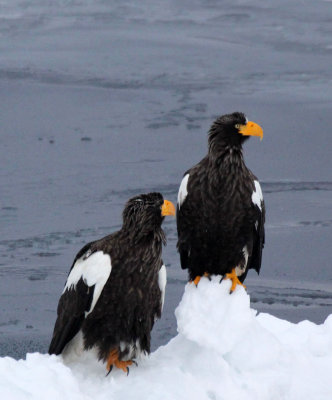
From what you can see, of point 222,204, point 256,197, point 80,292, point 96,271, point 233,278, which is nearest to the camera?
point 96,271

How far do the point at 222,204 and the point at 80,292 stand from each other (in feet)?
3.41

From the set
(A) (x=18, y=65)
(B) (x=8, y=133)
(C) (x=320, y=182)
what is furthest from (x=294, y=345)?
(A) (x=18, y=65)

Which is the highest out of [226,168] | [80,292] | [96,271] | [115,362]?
[226,168]

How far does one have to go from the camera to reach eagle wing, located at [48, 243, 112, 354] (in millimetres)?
5555

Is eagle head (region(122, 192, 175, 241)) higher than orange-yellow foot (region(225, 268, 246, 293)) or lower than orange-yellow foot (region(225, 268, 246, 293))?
higher

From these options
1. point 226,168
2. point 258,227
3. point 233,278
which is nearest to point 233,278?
point 233,278

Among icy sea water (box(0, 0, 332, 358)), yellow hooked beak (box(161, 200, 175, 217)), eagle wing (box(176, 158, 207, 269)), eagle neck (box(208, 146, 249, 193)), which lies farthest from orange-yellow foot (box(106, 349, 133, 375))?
icy sea water (box(0, 0, 332, 358))

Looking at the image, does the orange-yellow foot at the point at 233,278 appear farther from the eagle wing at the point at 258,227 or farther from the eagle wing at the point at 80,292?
the eagle wing at the point at 80,292

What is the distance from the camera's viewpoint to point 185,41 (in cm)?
1614

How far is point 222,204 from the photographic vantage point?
610 centimetres

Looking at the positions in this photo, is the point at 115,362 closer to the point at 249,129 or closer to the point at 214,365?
the point at 214,365

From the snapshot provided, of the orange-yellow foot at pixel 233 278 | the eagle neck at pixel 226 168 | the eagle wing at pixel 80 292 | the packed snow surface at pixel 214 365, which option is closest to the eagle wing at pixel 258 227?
the eagle neck at pixel 226 168

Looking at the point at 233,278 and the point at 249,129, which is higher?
the point at 249,129

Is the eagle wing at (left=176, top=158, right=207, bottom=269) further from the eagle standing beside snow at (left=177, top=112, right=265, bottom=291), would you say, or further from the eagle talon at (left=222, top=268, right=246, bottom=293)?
the eagle talon at (left=222, top=268, right=246, bottom=293)
